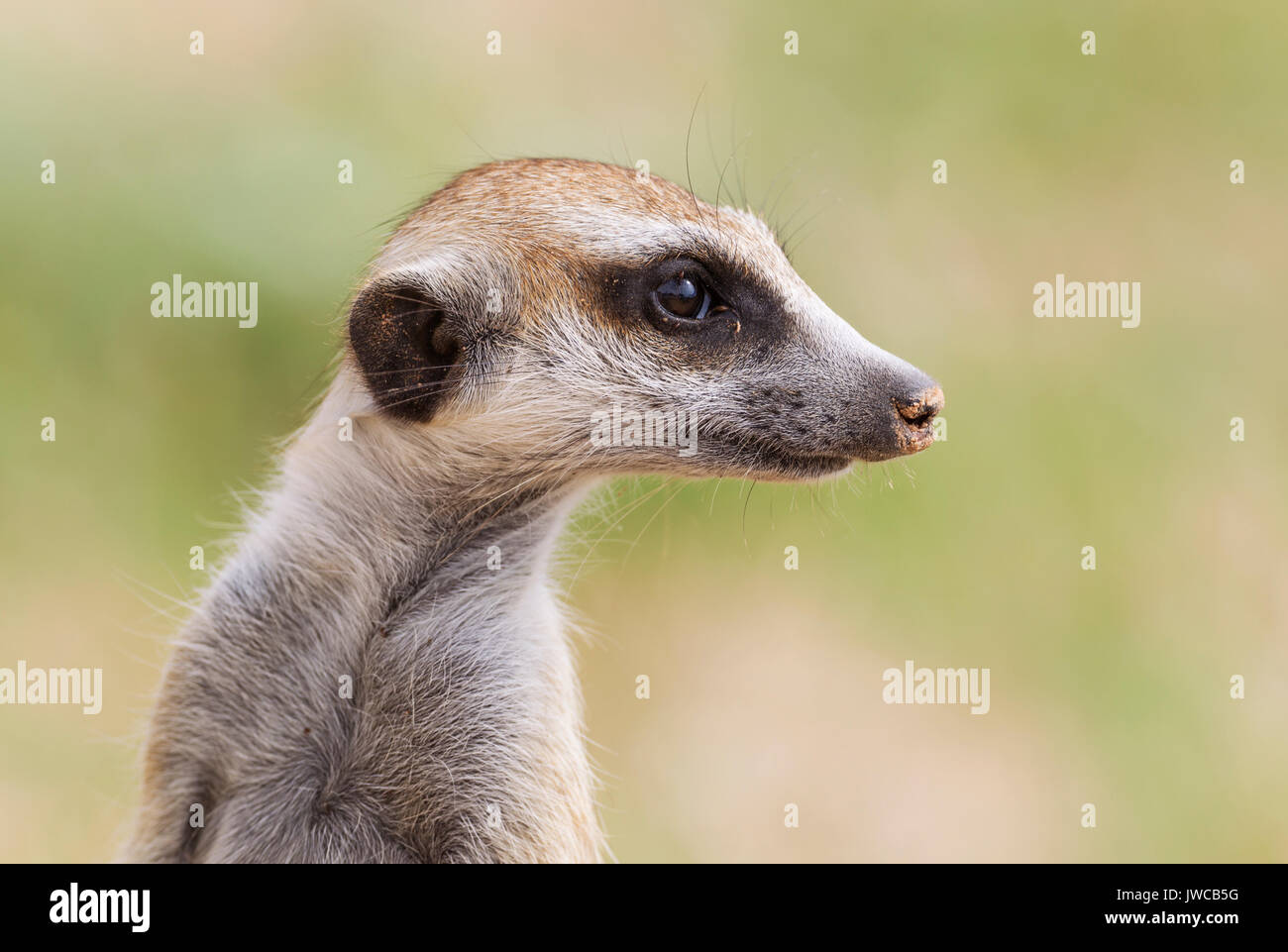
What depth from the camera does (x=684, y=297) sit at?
303 centimetres

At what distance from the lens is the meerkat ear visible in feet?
9.70

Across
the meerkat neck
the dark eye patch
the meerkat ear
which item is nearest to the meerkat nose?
the dark eye patch

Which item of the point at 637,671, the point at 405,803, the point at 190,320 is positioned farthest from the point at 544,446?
the point at 190,320

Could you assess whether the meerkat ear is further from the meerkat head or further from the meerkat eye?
the meerkat eye

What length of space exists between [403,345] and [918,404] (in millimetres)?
1261

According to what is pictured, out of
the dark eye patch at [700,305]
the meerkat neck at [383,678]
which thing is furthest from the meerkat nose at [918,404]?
the meerkat neck at [383,678]

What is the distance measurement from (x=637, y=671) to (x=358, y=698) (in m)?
2.78

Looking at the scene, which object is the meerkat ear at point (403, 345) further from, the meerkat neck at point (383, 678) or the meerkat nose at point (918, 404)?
the meerkat nose at point (918, 404)

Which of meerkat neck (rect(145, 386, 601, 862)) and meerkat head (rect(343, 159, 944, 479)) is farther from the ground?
meerkat head (rect(343, 159, 944, 479))

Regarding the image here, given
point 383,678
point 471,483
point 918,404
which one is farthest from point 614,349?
point 383,678

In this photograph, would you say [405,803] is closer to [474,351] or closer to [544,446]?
[544,446]

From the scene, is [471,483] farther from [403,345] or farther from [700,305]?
[700,305]

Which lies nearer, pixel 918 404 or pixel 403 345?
pixel 918 404

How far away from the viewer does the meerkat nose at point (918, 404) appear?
9.48 feet
